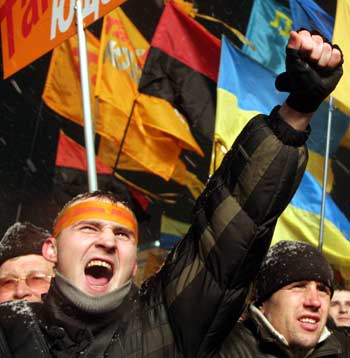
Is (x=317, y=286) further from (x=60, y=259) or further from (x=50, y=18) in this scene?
(x=50, y=18)

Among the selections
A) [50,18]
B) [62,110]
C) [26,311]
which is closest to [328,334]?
[26,311]

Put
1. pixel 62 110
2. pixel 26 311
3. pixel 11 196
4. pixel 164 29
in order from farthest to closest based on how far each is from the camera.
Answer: pixel 11 196 → pixel 62 110 → pixel 164 29 → pixel 26 311

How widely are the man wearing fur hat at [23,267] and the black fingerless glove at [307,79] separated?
1.98 m

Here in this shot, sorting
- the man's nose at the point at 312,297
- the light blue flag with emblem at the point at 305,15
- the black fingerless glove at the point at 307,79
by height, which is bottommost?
the man's nose at the point at 312,297

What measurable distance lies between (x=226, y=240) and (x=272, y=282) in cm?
118

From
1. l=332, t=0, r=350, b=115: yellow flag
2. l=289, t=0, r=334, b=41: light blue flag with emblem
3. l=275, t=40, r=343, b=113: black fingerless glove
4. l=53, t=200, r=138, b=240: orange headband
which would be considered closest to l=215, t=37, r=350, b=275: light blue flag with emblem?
l=289, t=0, r=334, b=41: light blue flag with emblem

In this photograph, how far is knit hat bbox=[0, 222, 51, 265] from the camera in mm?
3916

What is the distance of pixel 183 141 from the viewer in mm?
8648

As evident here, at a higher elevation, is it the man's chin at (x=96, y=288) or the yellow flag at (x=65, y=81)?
the man's chin at (x=96, y=288)

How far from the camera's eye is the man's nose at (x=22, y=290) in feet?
12.0

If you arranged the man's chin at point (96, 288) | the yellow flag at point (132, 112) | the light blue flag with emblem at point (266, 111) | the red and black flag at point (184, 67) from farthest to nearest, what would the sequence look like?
1. the red and black flag at point (184, 67)
2. the yellow flag at point (132, 112)
3. the light blue flag with emblem at point (266, 111)
4. the man's chin at point (96, 288)

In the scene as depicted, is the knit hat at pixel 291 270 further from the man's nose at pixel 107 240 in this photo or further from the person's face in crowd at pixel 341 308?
the person's face in crowd at pixel 341 308

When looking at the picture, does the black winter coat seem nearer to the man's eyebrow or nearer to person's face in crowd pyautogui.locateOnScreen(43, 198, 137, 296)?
person's face in crowd pyautogui.locateOnScreen(43, 198, 137, 296)

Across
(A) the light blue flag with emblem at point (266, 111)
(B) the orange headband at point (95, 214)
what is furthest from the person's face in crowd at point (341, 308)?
(B) the orange headband at point (95, 214)
